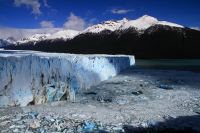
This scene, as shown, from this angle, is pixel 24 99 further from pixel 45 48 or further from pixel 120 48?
pixel 45 48

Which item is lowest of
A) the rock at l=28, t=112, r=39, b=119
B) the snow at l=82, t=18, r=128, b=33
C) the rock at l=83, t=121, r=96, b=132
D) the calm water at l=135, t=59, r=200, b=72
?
the calm water at l=135, t=59, r=200, b=72

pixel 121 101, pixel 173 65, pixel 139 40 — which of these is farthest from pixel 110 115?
pixel 139 40

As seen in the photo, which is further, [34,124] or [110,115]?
[110,115]

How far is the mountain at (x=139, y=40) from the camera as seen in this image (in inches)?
1308

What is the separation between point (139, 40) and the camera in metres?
38.8

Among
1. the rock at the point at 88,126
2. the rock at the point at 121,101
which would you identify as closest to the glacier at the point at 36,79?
the rock at the point at 121,101

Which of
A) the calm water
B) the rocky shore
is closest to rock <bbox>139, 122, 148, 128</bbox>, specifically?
the rocky shore

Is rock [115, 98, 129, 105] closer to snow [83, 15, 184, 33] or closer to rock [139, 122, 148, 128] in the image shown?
rock [139, 122, 148, 128]

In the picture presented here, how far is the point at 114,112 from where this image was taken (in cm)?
455

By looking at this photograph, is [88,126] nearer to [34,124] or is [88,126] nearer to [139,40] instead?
[34,124]

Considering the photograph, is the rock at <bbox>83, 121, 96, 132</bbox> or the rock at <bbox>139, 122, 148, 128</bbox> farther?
the rock at <bbox>139, 122, 148, 128</bbox>

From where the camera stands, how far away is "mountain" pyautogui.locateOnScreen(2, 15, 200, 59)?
1308 inches

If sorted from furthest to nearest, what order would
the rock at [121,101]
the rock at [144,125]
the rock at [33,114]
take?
1. the rock at [121,101]
2. the rock at [33,114]
3. the rock at [144,125]

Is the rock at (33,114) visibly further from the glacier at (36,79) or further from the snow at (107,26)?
the snow at (107,26)
